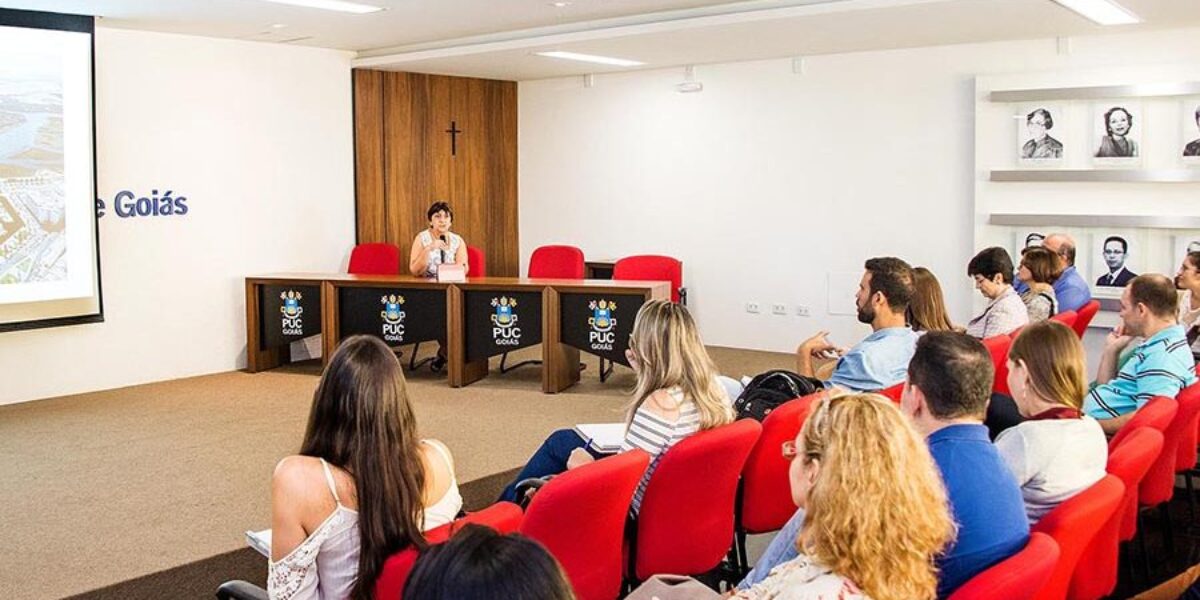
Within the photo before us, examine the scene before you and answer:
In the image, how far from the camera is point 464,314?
30.1 feet

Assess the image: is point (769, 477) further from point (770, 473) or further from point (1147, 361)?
point (1147, 361)

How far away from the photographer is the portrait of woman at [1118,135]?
29.0 ft

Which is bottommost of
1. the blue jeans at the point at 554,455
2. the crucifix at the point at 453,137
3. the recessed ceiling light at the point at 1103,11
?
the blue jeans at the point at 554,455

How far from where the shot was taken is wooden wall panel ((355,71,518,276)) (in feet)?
37.6

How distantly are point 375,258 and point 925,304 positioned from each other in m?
6.27

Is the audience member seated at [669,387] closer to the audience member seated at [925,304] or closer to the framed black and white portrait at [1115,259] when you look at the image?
the audience member seated at [925,304]

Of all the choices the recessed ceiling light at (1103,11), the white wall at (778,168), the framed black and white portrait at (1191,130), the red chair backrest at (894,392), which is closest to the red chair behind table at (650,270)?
the white wall at (778,168)

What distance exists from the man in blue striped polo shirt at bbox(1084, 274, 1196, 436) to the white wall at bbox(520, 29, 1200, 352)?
4.57 meters

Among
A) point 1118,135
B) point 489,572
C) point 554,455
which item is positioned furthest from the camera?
point 1118,135

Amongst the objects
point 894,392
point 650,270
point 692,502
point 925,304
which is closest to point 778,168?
point 650,270

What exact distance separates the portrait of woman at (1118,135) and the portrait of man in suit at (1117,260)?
25.7 inches

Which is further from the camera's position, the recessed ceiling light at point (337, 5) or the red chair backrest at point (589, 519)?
the recessed ceiling light at point (337, 5)

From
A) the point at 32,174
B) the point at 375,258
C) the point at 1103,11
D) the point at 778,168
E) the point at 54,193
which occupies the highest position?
the point at 1103,11

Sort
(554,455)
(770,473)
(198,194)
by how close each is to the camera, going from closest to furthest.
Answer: (770,473) → (554,455) → (198,194)
